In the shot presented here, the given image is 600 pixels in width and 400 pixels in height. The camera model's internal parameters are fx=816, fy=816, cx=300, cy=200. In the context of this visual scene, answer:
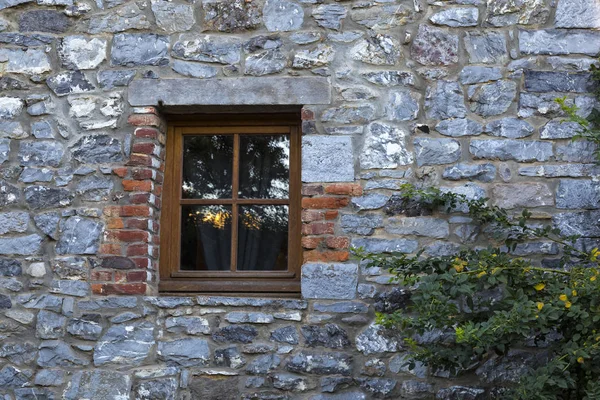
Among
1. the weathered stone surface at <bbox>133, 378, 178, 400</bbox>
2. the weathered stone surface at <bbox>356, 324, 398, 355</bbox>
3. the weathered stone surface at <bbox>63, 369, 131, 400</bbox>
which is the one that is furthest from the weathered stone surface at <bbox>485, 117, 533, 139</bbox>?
the weathered stone surface at <bbox>63, 369, 131, 400</bbox>

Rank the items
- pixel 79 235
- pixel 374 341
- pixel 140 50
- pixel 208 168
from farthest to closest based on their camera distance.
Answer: pixel 208 168 < pixel 140 50 < pixel 79 235 < pixel 374 341

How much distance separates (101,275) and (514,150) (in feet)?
7.17

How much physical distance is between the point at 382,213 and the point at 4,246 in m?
1.96

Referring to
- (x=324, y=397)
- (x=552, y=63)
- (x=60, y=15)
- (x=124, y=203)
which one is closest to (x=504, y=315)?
(x=324, y=397)

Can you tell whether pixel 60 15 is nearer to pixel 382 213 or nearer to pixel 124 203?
pixel 124 203

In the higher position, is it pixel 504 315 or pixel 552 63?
pixel 552 63

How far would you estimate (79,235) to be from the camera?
13.8ft

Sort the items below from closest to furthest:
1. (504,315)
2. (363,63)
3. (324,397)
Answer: (504,315)
(324,397)
(363,63)

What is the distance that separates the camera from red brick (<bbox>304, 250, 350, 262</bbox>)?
407 cm

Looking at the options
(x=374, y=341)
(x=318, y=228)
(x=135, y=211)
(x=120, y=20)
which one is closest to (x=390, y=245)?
(x=318, y=228)

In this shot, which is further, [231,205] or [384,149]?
[231,205]

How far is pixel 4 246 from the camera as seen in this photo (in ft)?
13.9

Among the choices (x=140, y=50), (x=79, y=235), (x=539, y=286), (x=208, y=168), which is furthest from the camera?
(x=208, y=168)

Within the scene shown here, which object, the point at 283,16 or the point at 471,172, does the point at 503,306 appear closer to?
the point at 471,172
